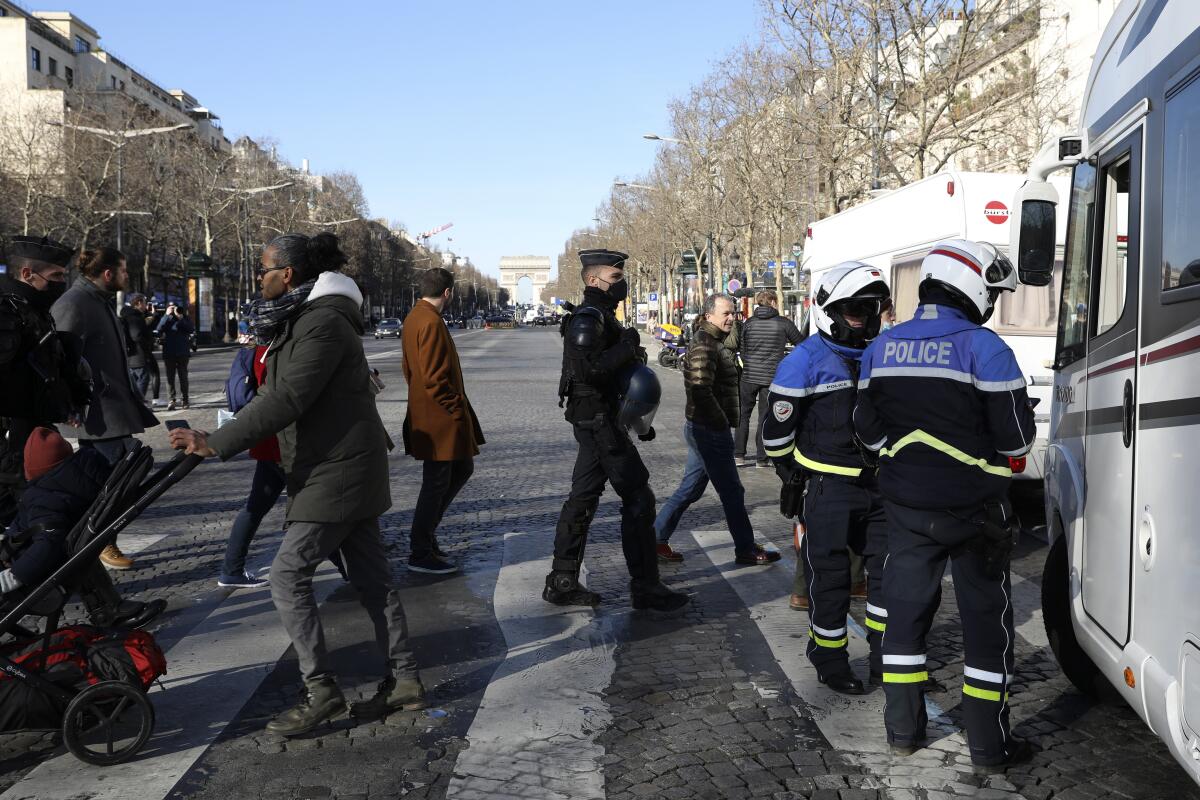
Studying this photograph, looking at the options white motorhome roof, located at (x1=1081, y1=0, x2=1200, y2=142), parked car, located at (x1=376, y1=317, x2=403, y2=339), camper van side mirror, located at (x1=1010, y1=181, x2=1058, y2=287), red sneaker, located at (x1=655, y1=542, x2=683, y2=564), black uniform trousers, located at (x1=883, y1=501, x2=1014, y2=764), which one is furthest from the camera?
parked car, located at (x1=376, y1=317, x2=403, y2=339)

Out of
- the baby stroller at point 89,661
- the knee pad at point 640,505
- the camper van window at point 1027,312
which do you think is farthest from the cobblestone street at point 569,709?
the camper van window at point 1027,312

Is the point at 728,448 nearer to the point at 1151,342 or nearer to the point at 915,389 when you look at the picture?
the point at 915,389

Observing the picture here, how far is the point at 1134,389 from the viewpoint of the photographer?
383 cm

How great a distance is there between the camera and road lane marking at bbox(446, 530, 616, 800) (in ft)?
13.1

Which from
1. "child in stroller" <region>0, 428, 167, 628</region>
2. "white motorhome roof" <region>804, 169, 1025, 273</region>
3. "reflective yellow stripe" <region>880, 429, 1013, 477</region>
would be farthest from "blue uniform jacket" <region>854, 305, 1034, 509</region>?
"white motorhome roof" <region>804, 169, 1025, 273</region>

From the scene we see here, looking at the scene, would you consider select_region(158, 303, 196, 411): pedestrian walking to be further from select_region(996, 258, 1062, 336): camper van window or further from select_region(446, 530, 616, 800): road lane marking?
select_region(446, 530, 616, 800): road lane marking

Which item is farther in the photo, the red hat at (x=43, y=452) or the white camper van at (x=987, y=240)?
the white camper van at (x=987, y=240)

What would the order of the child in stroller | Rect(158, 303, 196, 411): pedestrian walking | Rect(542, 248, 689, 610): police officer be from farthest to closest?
Rect(158, 303, 196, 411): pedestrian walking
Rect(542, 248, 689, 610): police officer
the child in stroller

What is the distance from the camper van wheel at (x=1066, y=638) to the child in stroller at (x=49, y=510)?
3.60m

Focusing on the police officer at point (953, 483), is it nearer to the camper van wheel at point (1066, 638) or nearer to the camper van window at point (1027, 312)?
the camper van wheel at point (1066, 638)

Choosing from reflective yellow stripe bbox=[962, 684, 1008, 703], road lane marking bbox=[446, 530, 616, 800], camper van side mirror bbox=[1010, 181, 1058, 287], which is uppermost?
camper van side mirror bbox=[1010, 181, 1058, 287]

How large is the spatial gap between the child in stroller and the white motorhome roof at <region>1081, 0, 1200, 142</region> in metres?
4.09

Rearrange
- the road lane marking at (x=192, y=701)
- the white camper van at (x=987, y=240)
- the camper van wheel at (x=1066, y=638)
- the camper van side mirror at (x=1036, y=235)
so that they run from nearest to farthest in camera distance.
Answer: the road lane marking at (x=192, y=701), the camper van wheel at (x=1066, y=638), the camper van side mirror at (x=1036, y=235), the white camper van at (x=987, y=240)

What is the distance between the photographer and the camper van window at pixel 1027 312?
9891 millimetres
